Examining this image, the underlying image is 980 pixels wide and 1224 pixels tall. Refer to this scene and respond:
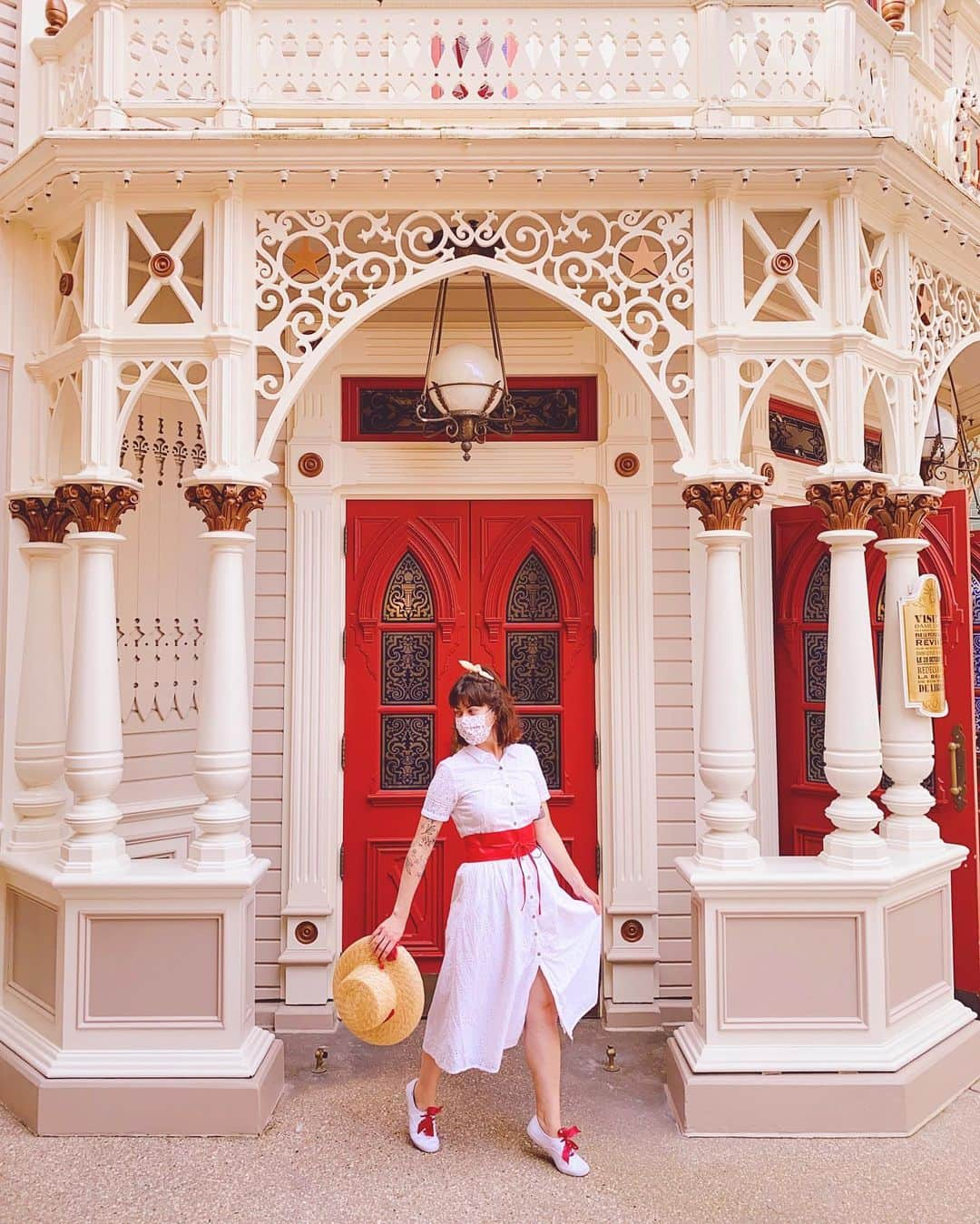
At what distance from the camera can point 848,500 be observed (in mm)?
3355

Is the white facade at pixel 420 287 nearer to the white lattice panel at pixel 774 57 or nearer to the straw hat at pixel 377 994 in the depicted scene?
the white lattice panel at pixel 774 57

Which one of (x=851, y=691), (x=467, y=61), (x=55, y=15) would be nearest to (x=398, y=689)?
(x=851, y=691)

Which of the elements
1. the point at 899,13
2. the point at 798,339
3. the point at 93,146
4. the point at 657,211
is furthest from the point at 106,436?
the point at 899,13

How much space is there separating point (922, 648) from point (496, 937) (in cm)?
223

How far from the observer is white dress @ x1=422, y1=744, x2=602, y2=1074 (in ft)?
9.57

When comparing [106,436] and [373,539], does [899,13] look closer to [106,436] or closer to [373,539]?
[373,539]

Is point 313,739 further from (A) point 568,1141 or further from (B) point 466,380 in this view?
(A) point 568,1141

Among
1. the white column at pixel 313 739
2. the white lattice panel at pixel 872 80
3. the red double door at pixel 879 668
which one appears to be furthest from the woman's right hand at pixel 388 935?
the white lattice panel at pixel 872 80

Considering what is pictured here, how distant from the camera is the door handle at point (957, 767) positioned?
12.9 ft

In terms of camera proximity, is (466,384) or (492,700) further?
(466,384)

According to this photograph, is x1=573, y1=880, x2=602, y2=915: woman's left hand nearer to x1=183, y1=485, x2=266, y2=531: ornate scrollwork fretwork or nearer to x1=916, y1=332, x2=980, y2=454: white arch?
→ x1=183, y1=485, x2=266, y2=531: ornate scrollwork fretwork

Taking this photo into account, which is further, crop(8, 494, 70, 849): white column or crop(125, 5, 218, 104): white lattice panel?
crop(8, 494, 70, 849): white column

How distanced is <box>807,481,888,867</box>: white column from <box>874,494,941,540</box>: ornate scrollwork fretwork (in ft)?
0.95

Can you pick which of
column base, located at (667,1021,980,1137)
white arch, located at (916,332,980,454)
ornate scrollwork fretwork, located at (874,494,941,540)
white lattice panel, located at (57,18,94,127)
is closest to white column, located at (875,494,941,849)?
ornate scrollwork fretwork, located at (874,494,941,540)
